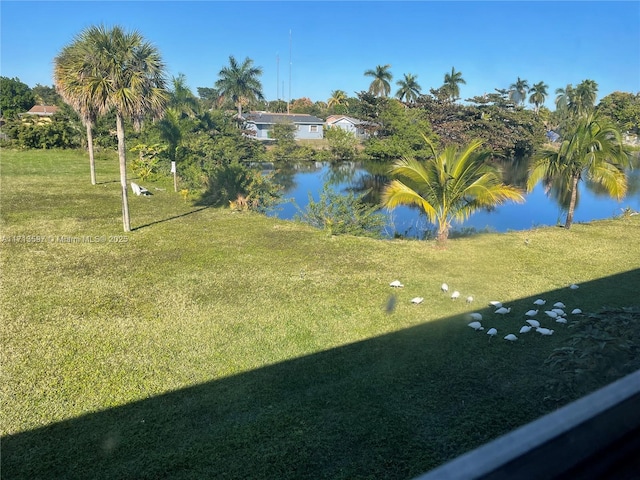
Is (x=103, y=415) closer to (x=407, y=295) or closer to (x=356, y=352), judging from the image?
(x=356, y=352)

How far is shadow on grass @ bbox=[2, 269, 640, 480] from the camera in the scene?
366 centimetres

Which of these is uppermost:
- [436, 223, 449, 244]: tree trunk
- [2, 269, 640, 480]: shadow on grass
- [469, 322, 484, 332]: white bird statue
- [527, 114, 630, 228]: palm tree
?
[527, 114, 630, 228]: palm tree

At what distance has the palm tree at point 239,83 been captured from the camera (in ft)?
144

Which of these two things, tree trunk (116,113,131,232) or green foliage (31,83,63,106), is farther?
green foliage (31,83,63,106)

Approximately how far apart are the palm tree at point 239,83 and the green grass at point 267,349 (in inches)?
1441

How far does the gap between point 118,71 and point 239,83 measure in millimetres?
36861

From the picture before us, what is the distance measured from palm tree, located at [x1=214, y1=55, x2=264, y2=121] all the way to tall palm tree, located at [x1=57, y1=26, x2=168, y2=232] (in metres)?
34.6

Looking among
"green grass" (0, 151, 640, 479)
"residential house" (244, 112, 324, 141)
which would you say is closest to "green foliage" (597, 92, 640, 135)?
"residential house" (244, 112, 324, 141)

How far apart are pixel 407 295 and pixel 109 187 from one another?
1501 cm

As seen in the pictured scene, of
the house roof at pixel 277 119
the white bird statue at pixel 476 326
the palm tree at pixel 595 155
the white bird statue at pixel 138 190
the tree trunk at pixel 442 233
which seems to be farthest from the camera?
the house roof at pixel 277 119

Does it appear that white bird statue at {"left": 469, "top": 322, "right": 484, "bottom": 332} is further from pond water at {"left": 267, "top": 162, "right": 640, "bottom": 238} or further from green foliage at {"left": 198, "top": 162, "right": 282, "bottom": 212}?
green foliage at {"left": 198, "top": 162, "right": 282, "bottom": 212}

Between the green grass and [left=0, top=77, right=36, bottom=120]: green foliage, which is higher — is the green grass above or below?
below

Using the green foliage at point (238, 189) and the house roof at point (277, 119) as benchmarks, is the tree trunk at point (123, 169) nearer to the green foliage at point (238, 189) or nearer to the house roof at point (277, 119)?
the green foliage at point (238, 189)

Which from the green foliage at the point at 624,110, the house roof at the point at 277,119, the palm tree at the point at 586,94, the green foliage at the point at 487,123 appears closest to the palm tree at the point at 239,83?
the house roof at the point at 277,119
